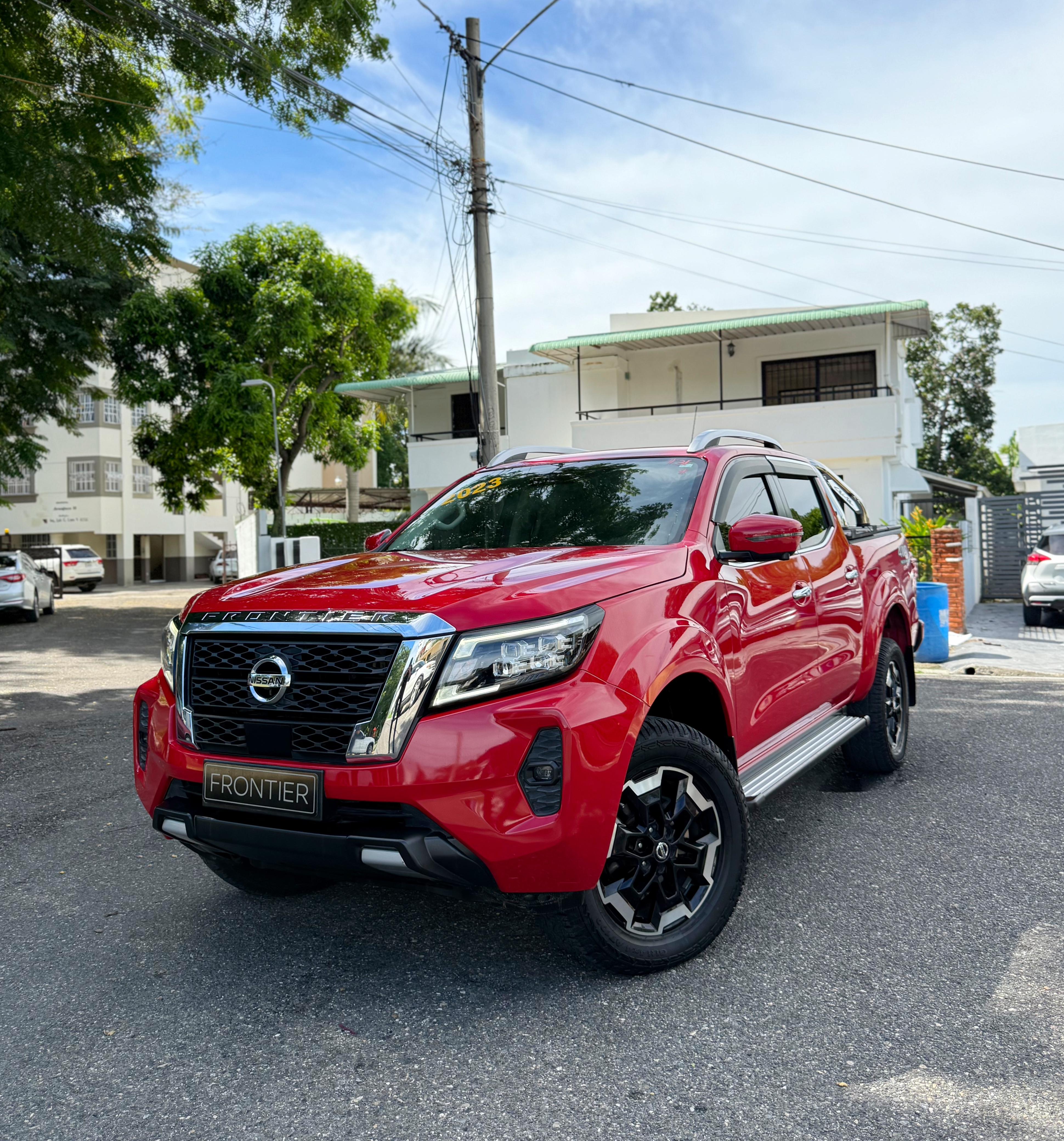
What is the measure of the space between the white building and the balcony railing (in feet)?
0.17

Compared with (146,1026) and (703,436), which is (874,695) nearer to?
(703,436)

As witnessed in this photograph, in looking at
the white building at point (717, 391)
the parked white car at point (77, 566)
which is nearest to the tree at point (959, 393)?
the white building at point (717, 391)

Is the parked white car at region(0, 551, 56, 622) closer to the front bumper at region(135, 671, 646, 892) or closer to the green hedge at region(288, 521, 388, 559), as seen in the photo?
the green hedge at region(288, 521, 388, 559)

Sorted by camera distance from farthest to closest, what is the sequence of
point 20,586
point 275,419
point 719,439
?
point 275,419 < point 20,586 < point 719,439

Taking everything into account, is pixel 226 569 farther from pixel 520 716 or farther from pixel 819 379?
pixel 520 716

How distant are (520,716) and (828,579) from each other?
2.60 m

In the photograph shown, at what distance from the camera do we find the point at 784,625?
436cm

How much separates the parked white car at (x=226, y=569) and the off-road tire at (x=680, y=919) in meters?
36.5

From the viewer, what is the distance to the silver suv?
15.2m

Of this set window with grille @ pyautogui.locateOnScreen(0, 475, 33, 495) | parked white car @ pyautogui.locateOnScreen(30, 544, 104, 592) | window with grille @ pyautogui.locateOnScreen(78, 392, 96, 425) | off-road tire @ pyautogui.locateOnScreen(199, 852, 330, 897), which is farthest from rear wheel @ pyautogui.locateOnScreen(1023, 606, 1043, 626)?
window with grille @ pyautogui.locateOnScreen(0, 475, 33, 495)

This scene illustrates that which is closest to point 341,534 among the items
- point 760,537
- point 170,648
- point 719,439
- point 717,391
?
point 717,391

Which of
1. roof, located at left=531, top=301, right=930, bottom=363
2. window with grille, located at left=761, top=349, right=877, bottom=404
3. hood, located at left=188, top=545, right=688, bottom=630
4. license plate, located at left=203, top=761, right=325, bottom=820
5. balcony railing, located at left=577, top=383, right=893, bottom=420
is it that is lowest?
license plate, located at left=203, top=761, right=325, bottom=820

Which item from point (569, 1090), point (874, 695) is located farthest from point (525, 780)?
point (874, 695)

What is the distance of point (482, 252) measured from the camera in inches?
526
